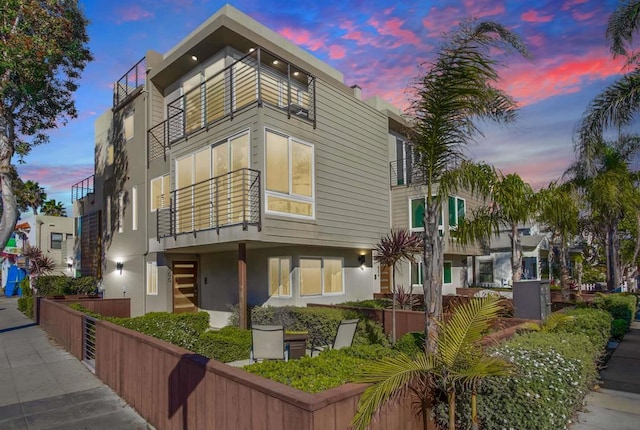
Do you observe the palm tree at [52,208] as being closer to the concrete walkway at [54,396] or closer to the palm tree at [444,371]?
the concrete walkway at [54,396]

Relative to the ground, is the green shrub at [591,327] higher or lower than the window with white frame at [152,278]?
lower

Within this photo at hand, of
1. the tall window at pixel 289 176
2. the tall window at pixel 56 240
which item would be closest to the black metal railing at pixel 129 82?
the tall window at pixel 289 176

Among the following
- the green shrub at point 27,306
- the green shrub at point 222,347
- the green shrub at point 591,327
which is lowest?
the green shrub at point 27,306

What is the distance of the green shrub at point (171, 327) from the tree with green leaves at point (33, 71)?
6.90m

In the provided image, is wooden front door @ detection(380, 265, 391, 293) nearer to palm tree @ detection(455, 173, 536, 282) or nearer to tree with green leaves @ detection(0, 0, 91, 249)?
palm tree @ detection(455, 173, 536, 282)

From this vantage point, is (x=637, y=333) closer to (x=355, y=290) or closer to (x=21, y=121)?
(x=355, y=290)

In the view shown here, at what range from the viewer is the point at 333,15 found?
1081cm

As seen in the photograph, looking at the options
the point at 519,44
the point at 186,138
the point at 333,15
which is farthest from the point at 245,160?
the point at 519,44

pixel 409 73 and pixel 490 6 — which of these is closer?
pixel 409 73

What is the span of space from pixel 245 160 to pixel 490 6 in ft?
23.5

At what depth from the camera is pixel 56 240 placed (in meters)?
41.6

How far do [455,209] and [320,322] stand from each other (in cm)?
1081

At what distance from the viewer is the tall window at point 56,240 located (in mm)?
41256

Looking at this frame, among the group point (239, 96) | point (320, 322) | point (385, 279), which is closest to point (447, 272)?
point (385, 279)
